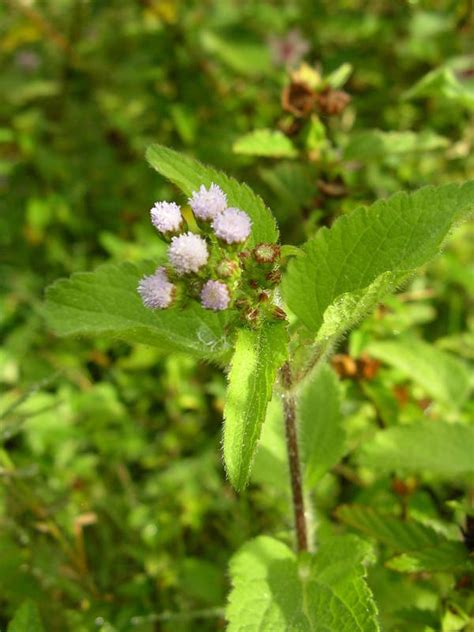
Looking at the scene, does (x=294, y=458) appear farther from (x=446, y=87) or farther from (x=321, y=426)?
(x=446, y=87)

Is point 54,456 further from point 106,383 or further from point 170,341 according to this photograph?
point 170,341

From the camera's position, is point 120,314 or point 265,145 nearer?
point 120,314

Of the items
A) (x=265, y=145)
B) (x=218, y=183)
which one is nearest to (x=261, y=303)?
(x=218, y=183)

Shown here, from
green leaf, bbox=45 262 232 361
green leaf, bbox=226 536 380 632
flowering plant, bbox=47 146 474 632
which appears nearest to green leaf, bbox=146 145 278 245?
flowering plant, bbox=47 146 474 632

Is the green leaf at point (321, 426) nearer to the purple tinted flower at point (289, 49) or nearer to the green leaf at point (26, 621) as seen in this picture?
the green leaf at point (26, 621)

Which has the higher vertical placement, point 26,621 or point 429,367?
point 26,621

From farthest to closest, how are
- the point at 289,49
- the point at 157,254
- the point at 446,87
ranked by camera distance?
the point at 289,49, the point at 157,254, the point at 446,87

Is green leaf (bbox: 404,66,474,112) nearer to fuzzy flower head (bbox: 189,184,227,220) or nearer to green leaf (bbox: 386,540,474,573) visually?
fuzzy flower head (bbox: 189,184,227,220)

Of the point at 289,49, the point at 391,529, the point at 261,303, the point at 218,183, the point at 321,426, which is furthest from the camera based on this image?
the point at 289,49

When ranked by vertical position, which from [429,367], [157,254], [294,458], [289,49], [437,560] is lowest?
[437,560]
